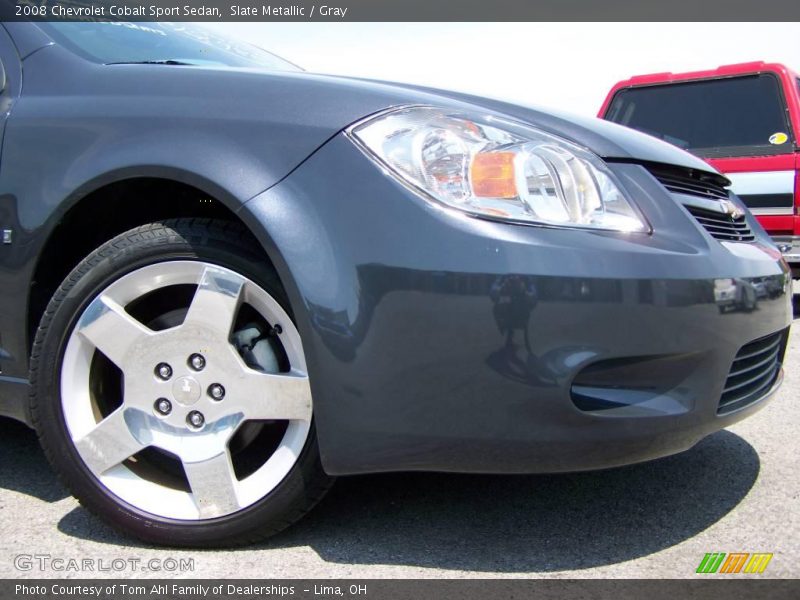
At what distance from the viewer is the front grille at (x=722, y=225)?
204cm

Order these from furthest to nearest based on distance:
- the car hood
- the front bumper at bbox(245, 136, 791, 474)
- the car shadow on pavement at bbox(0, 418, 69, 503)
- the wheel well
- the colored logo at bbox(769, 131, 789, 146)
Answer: the colored logo at bbox(769, 131, 789, 146) → the car shadow on pavement at bbox(0, 418, 69, 503) → the wheel well → the car hood → the front bumper at bbox(245, 136, 791, 474)

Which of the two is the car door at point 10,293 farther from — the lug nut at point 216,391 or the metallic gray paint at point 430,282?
the lug nut at point 216,391

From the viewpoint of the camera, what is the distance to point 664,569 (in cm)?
188

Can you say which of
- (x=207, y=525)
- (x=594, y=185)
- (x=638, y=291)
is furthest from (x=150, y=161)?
(x=638, y=291)

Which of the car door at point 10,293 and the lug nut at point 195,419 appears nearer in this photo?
the lug nut at point 195,419

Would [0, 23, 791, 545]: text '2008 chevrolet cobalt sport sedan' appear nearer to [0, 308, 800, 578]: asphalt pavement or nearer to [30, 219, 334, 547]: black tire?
[30, 219, 334, 547]: black tire

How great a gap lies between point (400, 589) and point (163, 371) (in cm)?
78

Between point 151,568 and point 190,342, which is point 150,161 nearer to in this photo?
point 190,342

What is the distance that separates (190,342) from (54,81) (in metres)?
0.88

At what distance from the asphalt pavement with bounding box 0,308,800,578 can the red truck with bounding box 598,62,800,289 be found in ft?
12.6

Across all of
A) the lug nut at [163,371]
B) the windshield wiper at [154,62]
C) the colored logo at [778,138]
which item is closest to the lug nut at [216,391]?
the lug nut at [163,371]

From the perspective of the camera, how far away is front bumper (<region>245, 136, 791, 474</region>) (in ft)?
5.53

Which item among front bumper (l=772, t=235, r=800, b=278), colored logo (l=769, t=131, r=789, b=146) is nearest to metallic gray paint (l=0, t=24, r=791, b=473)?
front bumper (l=772, t=235, r=800, b=278)

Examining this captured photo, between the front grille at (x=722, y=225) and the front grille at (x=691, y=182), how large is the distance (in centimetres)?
7
